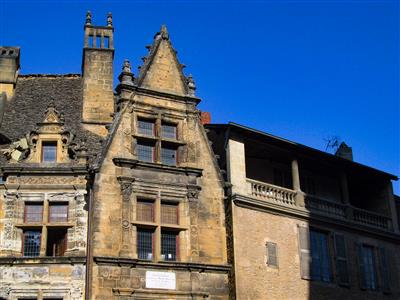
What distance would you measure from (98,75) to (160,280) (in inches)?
363

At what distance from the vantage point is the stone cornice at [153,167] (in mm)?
22036

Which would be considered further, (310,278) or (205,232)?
(310,278)

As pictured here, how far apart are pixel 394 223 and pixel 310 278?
6354mm

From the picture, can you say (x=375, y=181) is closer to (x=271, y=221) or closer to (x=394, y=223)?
(x=394, y=223)

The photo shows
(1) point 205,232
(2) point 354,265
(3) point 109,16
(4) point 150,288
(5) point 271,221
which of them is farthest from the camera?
(3) point 109,16

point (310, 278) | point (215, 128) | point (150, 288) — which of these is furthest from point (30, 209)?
point (310, 278)

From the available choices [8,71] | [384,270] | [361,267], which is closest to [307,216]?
[361,267]

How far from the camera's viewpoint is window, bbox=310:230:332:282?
2480 centimetres

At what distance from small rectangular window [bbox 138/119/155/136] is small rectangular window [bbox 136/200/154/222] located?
244 centimetres

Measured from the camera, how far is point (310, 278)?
24.3 metres

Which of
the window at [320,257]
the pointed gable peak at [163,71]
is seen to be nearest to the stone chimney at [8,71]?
the pointed gable peak at [163,71]

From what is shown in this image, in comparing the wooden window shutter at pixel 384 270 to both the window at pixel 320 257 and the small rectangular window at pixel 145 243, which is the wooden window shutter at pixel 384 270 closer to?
the window at pixel 320 257

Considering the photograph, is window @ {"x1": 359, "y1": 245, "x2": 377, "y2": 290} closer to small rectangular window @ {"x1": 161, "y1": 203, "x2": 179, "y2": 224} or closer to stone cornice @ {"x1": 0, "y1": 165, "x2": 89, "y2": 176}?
small rectangular window @ {"x1": 161, "y1": 203, "x2": 179, "y2": 224}

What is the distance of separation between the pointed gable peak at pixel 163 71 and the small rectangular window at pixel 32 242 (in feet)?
19.6
